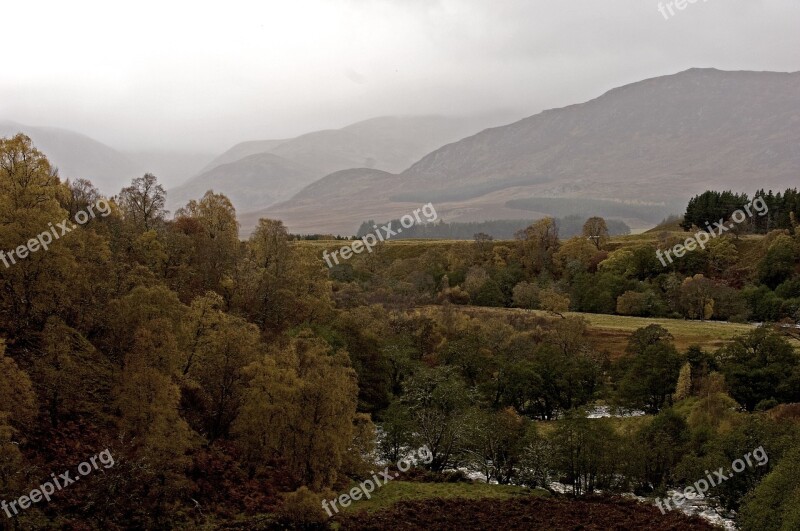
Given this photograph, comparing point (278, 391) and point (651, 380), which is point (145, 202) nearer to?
point (278, 391)

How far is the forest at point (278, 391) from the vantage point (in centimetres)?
3409

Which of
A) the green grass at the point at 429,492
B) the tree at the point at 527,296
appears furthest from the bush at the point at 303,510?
the tree at the point at 527,296

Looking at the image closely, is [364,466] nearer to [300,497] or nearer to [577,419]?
[300,497]

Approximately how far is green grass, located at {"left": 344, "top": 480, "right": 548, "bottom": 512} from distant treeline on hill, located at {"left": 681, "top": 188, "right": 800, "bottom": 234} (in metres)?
125

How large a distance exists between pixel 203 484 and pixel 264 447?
4124 mm

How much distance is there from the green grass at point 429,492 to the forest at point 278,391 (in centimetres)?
53

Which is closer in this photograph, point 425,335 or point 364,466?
point 364,466

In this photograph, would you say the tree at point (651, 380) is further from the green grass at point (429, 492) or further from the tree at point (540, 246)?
the tree at point (540, 246)

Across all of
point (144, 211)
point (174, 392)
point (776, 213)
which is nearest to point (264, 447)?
point (174, 392)

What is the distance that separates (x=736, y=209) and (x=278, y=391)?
148032 mm

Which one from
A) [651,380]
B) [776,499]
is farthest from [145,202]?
[776,499]

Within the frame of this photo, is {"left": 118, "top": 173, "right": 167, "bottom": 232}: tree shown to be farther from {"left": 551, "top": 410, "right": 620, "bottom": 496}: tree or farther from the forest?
{"left": 551, "top": 410, "right": 620, "bottom": 496}: tree

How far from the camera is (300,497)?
35188 millimetres

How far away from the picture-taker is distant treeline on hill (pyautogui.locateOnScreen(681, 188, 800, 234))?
144 meters
